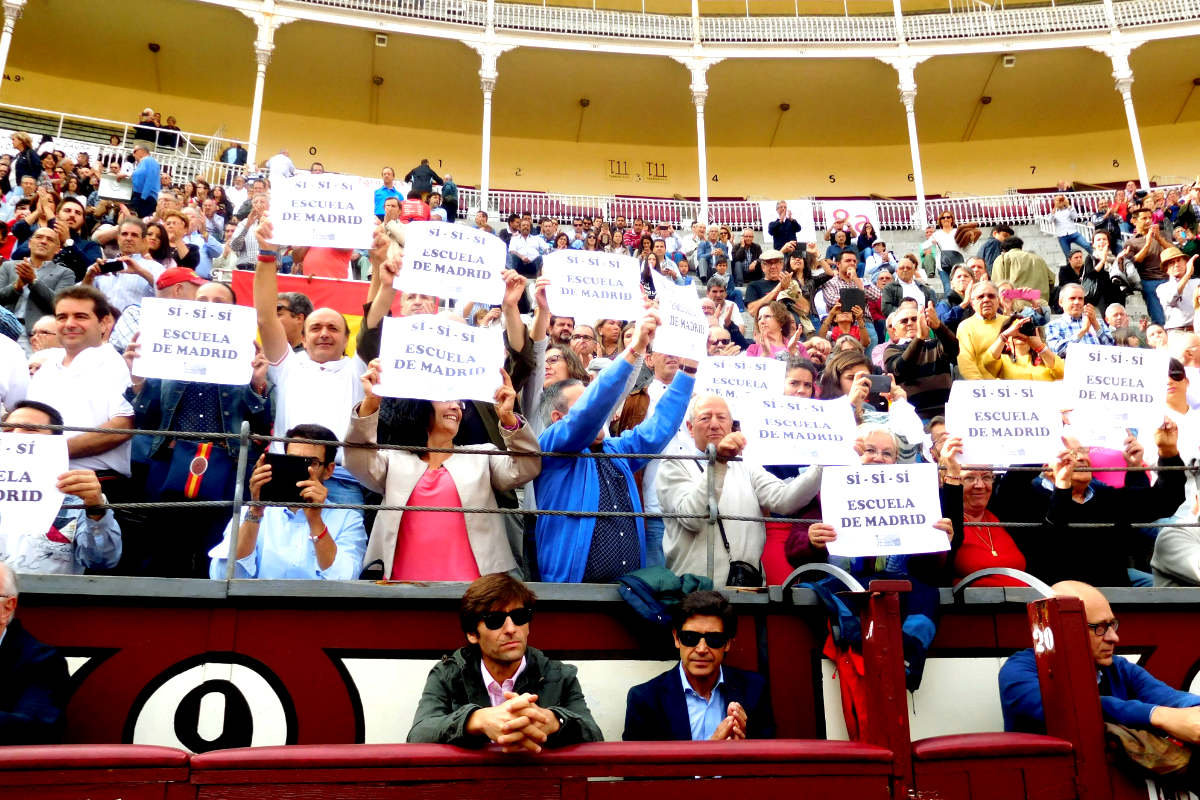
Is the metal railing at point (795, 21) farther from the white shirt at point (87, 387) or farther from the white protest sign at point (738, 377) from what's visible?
the white protest sign at point (738, 377)

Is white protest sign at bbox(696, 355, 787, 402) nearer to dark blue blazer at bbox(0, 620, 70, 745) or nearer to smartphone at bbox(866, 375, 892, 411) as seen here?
smartphone at bbox(866, 375, 892, 411)

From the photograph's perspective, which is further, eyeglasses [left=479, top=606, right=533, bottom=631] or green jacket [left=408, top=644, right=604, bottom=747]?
eyeglasses [left=479, top=606, right=533, bottom=631]

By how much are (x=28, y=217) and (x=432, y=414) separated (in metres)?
6.78

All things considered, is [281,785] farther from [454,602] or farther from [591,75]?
[591,75]

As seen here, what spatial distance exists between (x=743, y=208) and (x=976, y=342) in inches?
618

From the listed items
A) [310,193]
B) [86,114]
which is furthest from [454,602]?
[86,114]

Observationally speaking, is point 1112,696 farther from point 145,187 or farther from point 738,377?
point 145,187

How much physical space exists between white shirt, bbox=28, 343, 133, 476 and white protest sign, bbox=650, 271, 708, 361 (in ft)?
8.28

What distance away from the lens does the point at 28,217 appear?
9398 mm

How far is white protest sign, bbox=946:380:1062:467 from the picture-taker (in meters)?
4.69

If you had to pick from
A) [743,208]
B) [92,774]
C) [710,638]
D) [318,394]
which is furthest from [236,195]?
[92,774]

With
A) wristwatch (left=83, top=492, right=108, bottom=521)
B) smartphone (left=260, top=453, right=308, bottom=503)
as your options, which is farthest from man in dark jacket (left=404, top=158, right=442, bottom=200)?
wristwatch (left=83, top=492, right=108, bottom=521)

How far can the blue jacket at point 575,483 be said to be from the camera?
430 centimetres

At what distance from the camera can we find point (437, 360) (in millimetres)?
4289
